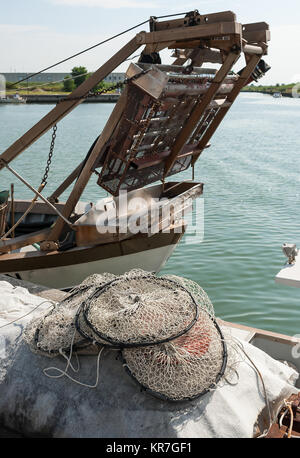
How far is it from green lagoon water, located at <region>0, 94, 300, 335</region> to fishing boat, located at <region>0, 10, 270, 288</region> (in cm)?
205

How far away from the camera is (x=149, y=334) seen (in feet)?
13.3

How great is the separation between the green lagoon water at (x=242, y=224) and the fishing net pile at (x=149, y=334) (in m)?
4.62

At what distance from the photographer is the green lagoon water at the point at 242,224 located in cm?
957

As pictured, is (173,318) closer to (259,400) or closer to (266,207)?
(259,400)

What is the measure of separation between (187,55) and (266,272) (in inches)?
192

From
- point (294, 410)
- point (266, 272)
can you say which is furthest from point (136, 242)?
point (294, 410)

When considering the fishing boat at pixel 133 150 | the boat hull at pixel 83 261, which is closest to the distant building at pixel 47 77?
the fishing boat at pixel 133 150

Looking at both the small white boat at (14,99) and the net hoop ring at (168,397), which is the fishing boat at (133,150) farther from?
the small white boat at (14,99)

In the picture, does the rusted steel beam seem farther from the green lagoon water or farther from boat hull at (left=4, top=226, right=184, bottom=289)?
the green lagoon water

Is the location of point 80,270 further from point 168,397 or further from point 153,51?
point 168,397

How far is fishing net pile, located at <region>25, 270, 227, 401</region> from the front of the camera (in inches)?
152

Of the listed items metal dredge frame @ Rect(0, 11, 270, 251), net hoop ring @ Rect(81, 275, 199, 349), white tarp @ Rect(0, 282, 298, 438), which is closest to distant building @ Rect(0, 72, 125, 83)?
metal dredge frame @ Rect(0, 11, 270, 251)

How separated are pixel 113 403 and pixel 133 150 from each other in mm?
5476

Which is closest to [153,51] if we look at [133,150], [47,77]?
[133,150]
